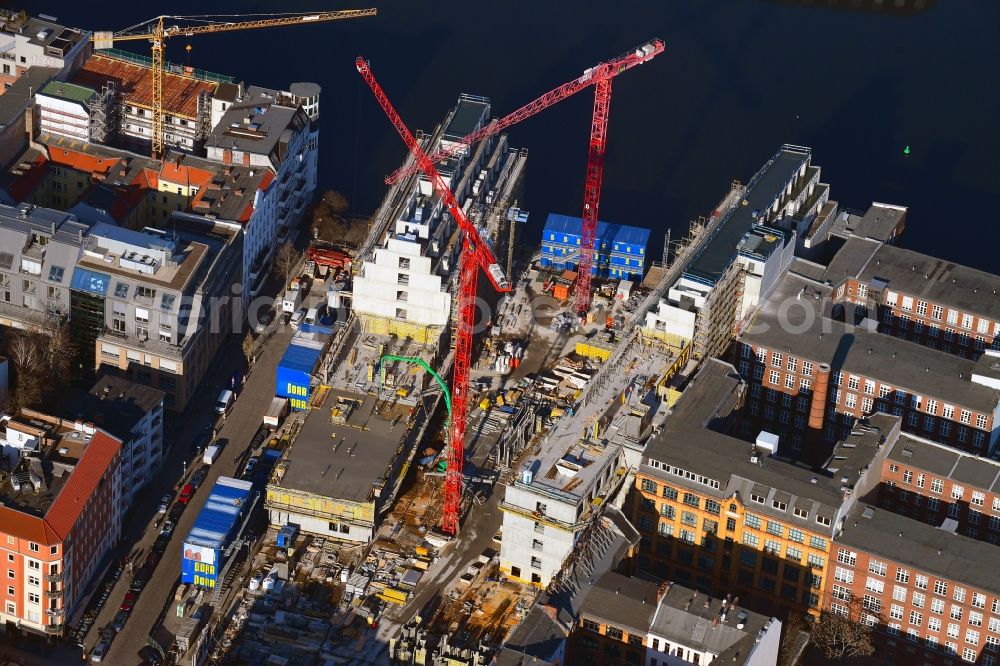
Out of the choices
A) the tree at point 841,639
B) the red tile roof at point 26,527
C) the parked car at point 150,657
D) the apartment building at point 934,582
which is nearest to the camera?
the apartment building at point 934,582

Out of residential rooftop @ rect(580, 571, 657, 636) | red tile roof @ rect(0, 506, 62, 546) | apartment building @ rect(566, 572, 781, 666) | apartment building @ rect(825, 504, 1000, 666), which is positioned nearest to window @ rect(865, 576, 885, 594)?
apartment building @ rect(825, 504, 1000, 666)

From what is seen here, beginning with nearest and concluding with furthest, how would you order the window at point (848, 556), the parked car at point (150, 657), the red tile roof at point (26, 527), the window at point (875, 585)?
1. the red tile roof at point (26, 527)
2. the parked car at point (150, 657)
3. the window at point (875, 585)
4. the window at point (848, 556)

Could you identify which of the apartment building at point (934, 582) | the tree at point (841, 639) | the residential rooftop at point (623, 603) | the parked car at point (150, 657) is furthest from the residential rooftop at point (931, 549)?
the parked car at point (150, 657)

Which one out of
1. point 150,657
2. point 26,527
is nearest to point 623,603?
point 150,657

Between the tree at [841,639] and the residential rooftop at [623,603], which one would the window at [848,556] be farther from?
the residential rooftop at [623,603]

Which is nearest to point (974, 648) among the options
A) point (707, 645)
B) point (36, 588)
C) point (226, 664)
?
point (707, 645)

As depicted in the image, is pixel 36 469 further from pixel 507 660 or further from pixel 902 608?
pixel 902 608

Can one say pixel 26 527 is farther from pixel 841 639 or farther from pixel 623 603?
pixel 841 639
